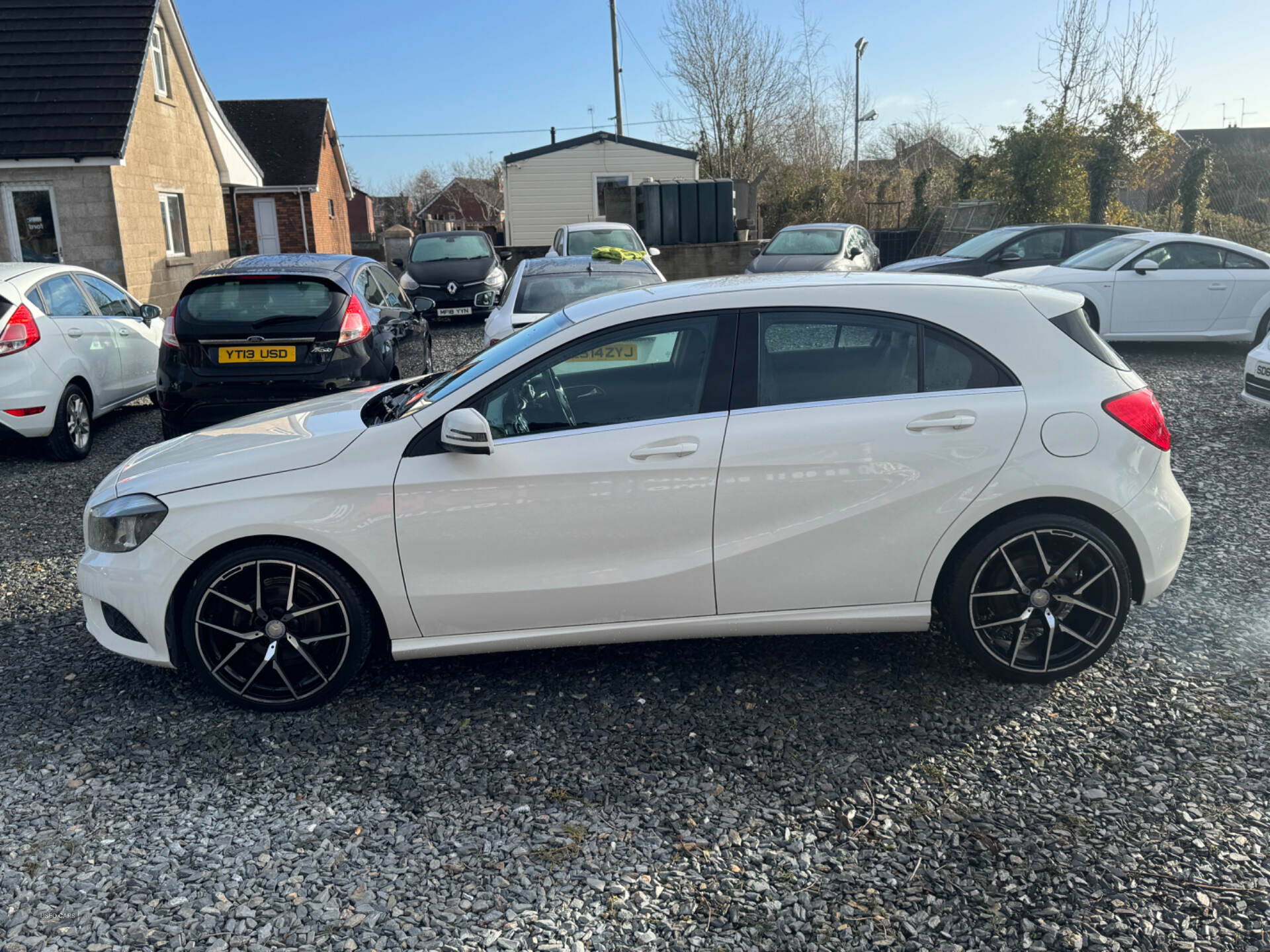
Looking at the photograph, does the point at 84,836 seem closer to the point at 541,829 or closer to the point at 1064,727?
the point at 541,829

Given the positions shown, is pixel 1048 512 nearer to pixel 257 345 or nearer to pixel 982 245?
pixel 257 345

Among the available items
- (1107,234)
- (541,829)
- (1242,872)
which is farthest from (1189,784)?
(1107,234)

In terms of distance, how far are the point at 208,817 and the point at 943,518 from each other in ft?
9.38

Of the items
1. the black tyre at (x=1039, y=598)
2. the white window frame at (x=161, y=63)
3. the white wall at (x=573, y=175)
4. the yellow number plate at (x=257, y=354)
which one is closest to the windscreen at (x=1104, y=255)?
the black tyre at (x=1039, y=598)

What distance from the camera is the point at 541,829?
3.27 metres

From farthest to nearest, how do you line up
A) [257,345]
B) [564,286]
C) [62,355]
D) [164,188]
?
1. [164,188]
2. [564,286]
3. [62,355]
4. [257,345]

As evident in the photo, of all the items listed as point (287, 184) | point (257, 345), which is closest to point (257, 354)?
point (257, 345)

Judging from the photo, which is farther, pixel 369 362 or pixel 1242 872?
pixel 369 362

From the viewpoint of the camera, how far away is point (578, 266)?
9.78 m

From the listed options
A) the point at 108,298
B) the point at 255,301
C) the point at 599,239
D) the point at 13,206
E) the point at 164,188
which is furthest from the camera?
the point at 164,188

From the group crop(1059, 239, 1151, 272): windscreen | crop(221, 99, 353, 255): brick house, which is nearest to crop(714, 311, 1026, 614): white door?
crop(1059, 239, 1151, 272): windscreen

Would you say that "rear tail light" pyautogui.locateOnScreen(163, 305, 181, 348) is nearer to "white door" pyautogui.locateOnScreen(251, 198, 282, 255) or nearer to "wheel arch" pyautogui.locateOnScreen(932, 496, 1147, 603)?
"wheel arch" pyautogui.locateOnScreen(932, 496, 1147, 603)

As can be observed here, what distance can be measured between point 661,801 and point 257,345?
5.23 meters

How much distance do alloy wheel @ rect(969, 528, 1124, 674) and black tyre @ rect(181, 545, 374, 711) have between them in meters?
2.50
